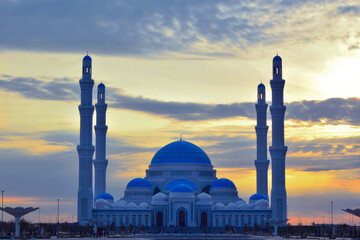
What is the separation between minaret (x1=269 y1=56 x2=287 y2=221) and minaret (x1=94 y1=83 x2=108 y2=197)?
29.7 m

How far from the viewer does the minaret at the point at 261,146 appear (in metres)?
146

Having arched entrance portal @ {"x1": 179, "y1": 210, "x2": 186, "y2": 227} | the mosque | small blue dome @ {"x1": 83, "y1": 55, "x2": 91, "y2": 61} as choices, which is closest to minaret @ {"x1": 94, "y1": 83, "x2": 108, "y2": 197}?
the mosque

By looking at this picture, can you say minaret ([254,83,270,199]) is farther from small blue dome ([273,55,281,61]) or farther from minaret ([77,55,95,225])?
minaret ([77,55,95,225])

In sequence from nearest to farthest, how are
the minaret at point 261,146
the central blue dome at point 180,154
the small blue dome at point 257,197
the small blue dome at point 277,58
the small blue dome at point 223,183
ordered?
the small blue dome at point 277,58 → the small blue dome at point 257,197 → the minaret at point 261,146 → the small blue dome at point 223,183 → the central blue dome at point 180,154

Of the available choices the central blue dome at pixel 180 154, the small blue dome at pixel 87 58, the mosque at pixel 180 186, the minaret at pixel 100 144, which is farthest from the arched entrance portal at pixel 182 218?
the small blue dome at pixel 87 58

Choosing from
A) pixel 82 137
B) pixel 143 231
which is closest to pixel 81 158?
pixel 82 137

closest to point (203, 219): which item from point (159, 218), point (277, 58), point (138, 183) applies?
point (159, 218)

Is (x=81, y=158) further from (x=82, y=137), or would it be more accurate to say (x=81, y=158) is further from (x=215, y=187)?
(x=215, y=187)

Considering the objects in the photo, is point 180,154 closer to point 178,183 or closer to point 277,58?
point 178,183

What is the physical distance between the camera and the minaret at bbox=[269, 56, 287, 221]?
131375 mm

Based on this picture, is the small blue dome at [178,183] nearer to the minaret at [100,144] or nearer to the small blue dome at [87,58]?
the minaret at [100,144]

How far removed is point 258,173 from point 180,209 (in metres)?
15.5

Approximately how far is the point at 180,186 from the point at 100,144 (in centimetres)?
1553

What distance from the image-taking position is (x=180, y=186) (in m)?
145
